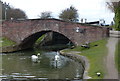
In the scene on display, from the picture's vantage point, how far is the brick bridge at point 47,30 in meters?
30.4

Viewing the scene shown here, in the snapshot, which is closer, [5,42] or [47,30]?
[47,30]

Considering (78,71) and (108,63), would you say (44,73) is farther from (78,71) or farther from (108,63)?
(108,63)

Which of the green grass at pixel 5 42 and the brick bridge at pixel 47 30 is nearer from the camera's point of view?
the brick bridge at pixel 47 30

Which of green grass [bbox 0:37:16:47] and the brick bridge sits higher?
the brick bridge

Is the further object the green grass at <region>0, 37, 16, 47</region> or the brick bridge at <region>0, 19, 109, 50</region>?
the green grass at <region>0, 37, 16, 47</region>

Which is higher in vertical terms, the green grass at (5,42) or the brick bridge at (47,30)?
the brick bridge at (47,30)

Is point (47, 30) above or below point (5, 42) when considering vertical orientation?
above

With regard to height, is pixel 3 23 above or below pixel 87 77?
above

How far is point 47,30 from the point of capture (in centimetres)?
3359

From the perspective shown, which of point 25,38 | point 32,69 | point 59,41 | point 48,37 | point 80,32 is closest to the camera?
point 32,69

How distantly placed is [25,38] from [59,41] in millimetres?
17391

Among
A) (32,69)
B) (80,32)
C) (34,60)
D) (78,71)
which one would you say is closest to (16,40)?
(80,32)

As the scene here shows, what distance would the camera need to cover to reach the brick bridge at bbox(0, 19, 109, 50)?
30438mm

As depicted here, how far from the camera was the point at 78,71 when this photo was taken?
17.8m
